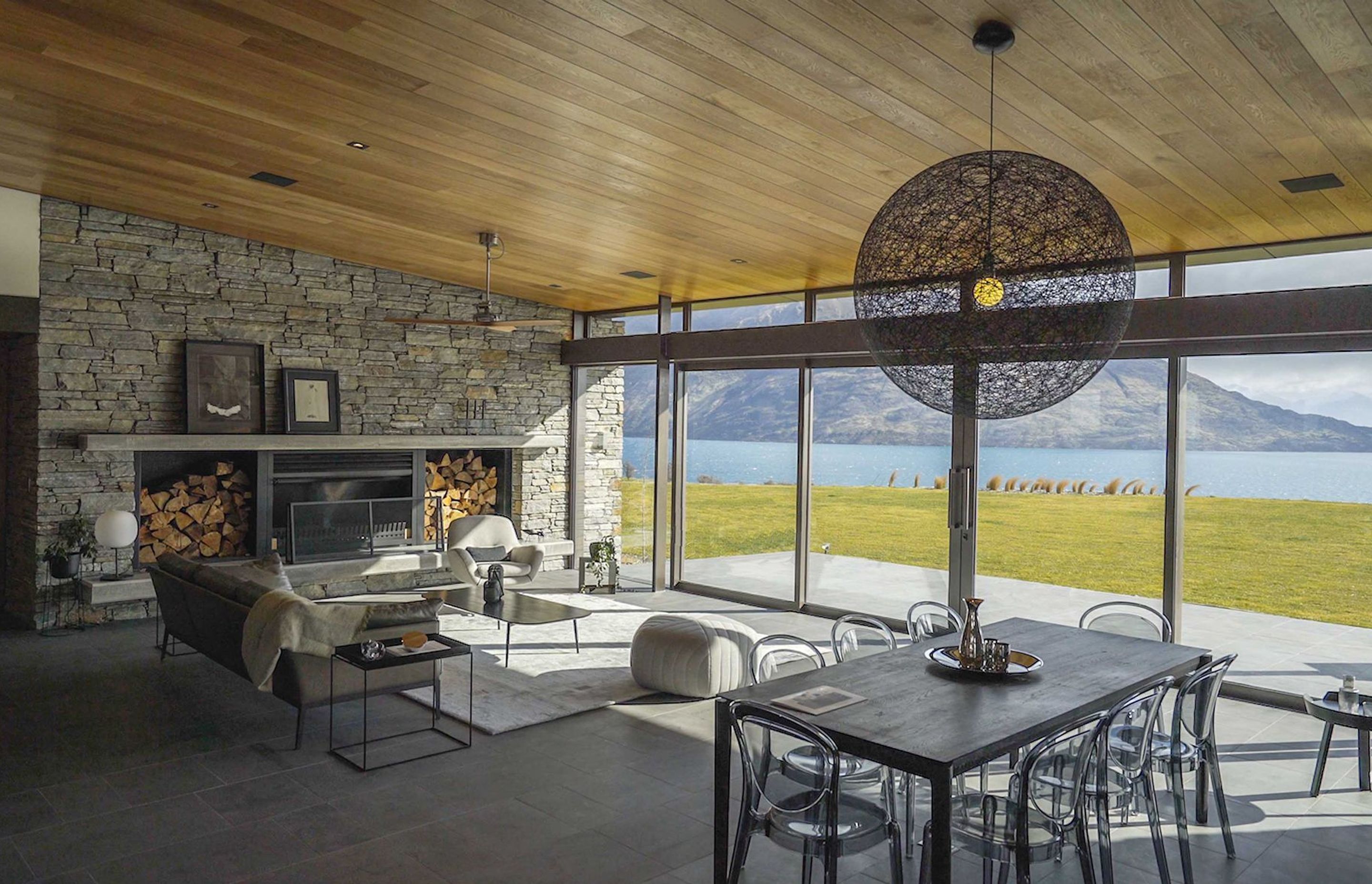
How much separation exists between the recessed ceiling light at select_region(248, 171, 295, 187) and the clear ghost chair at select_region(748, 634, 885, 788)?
452 cm

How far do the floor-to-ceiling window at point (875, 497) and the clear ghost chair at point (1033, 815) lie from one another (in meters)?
4.25

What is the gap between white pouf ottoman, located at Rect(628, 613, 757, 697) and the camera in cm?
577

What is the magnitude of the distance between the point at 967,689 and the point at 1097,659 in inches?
34.6

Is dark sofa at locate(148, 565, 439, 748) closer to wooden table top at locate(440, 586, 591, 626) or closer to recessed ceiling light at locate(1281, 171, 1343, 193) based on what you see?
wooden table top at locate(440, 586, 591, 626)

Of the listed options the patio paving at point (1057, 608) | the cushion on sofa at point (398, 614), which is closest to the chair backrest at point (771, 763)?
the cushion on sofa at point (398, 614)

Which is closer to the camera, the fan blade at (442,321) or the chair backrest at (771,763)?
the chair backrest at (771,763)

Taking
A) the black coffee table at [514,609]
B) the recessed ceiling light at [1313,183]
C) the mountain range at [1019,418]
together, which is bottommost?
the black coffee table at [514,609]

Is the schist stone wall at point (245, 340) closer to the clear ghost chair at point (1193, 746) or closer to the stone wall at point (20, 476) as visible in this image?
the stone wall at point (20, 476)

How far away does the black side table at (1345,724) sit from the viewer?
431 cm

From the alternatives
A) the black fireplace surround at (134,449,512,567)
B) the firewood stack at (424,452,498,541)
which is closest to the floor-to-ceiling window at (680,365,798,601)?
the firewood stack at (424,452,498,541)

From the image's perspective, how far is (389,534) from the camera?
9242mm

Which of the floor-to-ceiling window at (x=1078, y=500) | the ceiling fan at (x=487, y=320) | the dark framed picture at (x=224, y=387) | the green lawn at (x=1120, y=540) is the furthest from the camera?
the dark framed picture at (x=224, y=387)

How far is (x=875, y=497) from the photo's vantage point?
26.7 feet

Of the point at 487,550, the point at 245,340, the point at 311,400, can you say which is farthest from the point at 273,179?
the point at 487,550
